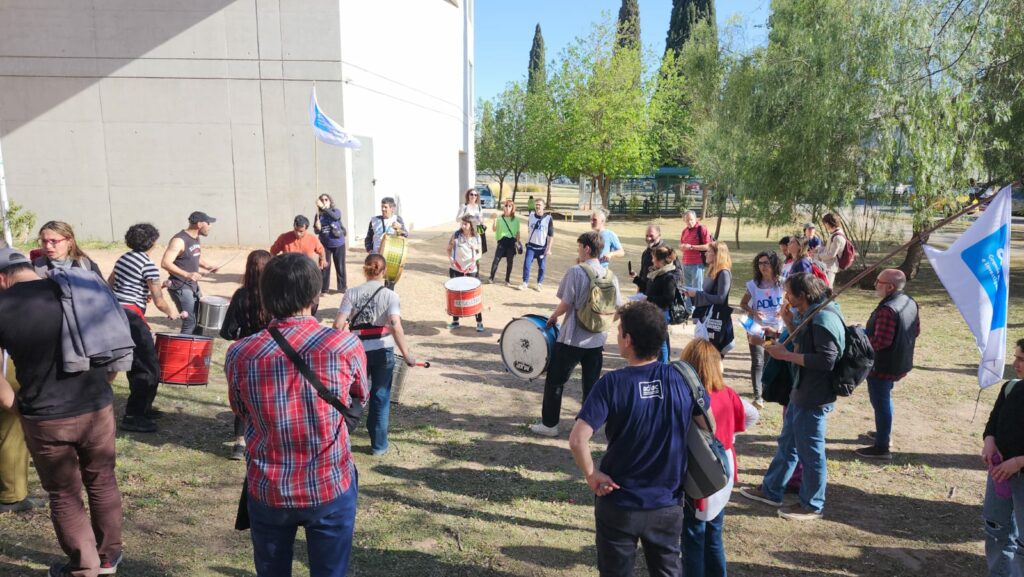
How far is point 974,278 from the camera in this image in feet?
12.4

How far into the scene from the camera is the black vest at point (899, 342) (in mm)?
5387

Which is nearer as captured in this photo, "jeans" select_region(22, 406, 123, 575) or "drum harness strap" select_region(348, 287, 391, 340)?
"jeans" select_region(22, 406, 123, 575)

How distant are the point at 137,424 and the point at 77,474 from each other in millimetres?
2549

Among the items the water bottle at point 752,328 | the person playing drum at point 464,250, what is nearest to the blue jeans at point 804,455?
the water bottle at point 752,328

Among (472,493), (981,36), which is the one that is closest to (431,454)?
(472,493)

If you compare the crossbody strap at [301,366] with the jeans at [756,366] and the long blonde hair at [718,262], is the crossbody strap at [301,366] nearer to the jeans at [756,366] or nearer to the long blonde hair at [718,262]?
the long blonde hair at [718,262]

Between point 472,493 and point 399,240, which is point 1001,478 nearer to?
point 472,493

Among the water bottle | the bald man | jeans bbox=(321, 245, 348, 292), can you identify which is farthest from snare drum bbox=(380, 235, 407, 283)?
the bald man

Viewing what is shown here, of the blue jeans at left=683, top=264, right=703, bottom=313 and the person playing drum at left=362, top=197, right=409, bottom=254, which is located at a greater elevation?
the person playing drum at left=362, top=197, right=409, bottom=254

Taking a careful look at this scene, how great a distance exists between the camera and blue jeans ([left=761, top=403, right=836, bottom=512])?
4.46 meters

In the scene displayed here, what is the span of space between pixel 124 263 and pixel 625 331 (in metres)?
4.70

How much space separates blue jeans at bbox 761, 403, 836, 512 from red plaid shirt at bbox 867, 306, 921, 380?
1249 millimetres

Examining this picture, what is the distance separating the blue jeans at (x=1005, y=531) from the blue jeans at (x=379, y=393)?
3955 mm

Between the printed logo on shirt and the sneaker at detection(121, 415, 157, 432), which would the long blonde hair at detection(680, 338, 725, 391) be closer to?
the printed logo on shirt
